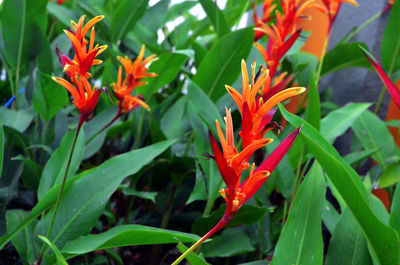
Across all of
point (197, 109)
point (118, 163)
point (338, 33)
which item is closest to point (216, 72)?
point (197, 109)

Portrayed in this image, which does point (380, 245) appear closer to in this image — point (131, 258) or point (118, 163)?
point (118, 163)

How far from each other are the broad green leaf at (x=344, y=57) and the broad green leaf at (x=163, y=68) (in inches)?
18.4

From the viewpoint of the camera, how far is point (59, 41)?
3.34 ft

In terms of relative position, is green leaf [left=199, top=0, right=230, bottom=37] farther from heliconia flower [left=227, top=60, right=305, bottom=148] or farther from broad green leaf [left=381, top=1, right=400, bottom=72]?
heliconia flower [left=227, top=60, right=305, bottom=148]

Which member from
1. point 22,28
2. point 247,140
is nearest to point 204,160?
point 247,140

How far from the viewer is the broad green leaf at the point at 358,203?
1.64ft

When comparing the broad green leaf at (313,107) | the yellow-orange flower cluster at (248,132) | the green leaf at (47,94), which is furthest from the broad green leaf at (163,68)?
the yellow-orange flower cluster at (248,132)

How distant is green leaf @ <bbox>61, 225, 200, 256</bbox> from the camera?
19.4 inches

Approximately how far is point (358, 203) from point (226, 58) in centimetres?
46

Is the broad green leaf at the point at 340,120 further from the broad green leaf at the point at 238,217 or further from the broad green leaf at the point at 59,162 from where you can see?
the broad green leaf at the point at 59,162

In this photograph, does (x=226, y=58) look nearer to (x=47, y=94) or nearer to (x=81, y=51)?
(x=47, y=94)

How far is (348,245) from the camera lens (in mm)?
602

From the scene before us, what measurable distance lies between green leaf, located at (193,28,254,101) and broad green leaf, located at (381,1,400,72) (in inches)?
17.7

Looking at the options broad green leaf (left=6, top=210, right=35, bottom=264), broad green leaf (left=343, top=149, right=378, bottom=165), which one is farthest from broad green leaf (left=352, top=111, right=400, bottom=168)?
broad green leaf (left=6, top=210, right=35, bottom=264)
